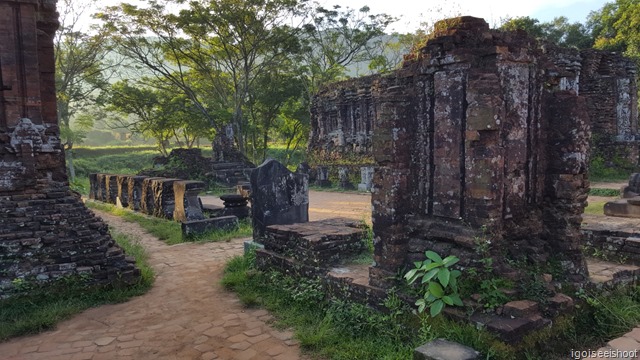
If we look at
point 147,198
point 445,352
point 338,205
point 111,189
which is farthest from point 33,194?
point 111,189

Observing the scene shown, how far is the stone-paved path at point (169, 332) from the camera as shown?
13.1ft

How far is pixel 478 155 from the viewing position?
3.66 metres

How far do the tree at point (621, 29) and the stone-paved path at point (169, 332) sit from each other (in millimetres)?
20417

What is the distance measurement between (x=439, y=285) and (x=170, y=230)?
7.79 meters

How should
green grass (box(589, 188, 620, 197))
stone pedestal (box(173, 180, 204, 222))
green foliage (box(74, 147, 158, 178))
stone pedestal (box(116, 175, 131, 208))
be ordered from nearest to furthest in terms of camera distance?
stone pedestal (box(173, 180, 204, 222)) → green grass (box(589, 188, 620, 197)) → stone pedestal (box(116, 175, 131, 208)) → green foliage (box(74, 147, 158, 178))

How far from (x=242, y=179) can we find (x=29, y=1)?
1647 centimetres


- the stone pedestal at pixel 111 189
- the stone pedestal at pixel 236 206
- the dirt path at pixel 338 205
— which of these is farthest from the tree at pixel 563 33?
the stone pedestal at pixel 111 189

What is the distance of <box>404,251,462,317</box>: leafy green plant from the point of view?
3410 mm

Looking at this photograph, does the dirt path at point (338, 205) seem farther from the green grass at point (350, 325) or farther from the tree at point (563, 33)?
the tree at point (563, 33)

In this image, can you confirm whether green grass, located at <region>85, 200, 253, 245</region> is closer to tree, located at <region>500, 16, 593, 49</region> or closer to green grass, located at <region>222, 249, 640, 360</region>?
green grass, located at <region>222, 249, 640, 360</region>

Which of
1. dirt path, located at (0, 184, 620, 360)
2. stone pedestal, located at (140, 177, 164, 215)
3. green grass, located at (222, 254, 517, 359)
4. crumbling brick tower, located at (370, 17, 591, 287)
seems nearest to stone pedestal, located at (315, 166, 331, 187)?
stone pedestal, located at (140, 177, 164, 215)

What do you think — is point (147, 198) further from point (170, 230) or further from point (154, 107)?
point (154, 107)

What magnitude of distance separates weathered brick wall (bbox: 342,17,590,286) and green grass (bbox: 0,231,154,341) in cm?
361

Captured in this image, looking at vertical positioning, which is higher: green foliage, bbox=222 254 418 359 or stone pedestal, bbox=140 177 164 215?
stone pedestal, bbox=140 177 164 215
